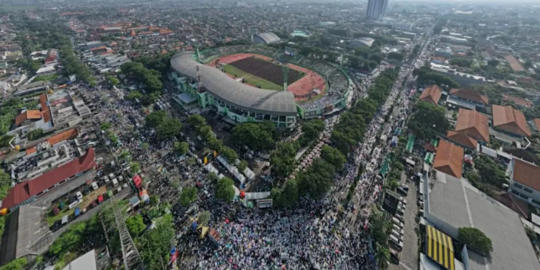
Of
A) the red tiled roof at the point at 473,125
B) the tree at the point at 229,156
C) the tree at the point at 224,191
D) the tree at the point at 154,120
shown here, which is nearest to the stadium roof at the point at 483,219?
the red tiled roof at the point at 473,125

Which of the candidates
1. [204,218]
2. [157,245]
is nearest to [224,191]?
[204,218]

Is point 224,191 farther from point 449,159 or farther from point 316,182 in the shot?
point 449,159

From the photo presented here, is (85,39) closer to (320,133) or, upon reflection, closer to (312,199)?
(320,133)

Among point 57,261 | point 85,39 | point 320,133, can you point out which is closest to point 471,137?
point 320,133

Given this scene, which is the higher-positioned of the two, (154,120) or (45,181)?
(154,120)

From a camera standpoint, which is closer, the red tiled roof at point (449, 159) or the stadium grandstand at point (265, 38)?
the red tiled roof at point (449, 159)

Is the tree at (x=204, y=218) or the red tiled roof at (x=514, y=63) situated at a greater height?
the red tiled roof at (x=514, y=63)

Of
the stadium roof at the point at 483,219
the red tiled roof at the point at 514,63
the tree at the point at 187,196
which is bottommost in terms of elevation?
the stadium roof at the point at 483,219

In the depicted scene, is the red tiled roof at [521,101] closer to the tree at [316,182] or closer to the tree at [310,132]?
the tree at [310,132]
